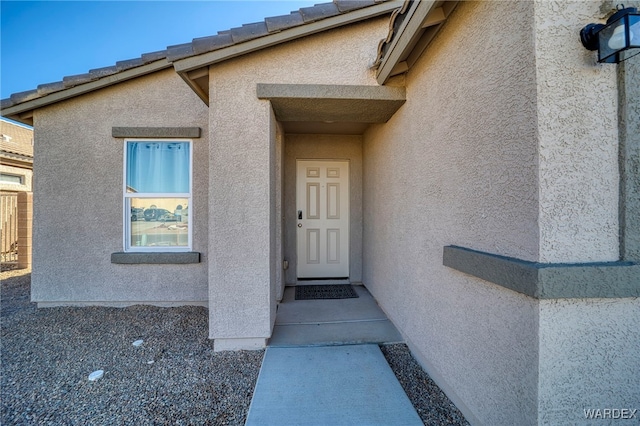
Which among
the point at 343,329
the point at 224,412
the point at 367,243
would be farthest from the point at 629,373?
the point at 367,243

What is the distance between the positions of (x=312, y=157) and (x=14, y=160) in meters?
10.3

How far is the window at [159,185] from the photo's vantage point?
439cm

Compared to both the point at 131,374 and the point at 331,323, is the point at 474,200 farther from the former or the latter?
the point at 131,374

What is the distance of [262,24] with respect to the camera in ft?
9.55

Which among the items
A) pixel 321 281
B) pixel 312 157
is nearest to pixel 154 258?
pixel 321 281

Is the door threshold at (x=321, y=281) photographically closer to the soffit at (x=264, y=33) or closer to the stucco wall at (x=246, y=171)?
the stucco wall at (x=246, y=171)

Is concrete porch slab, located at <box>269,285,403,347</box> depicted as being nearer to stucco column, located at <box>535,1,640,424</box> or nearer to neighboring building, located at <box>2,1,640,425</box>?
neighboring building, located at <box>2,1,640,425</box>

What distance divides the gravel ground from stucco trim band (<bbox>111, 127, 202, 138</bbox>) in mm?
2852

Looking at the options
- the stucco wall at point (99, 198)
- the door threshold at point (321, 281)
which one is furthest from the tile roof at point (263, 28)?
the door threshold at point (321, 281)

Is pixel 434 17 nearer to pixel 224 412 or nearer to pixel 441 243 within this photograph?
pixel 441 243

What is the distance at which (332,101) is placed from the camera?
3.14m

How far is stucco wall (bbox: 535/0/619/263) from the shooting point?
4.67 feet

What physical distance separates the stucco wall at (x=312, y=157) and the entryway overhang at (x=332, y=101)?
159 centimetres

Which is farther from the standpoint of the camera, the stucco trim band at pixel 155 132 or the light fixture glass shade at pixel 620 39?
the stucco trim band at pixel 155 132
